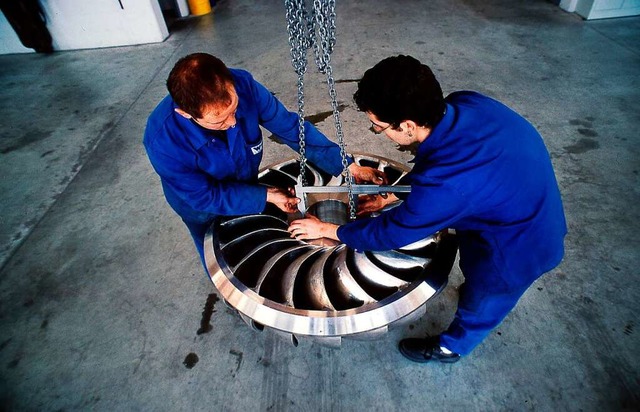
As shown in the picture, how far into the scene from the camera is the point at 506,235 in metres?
1.44

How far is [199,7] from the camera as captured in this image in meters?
7.88

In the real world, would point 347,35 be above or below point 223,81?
below

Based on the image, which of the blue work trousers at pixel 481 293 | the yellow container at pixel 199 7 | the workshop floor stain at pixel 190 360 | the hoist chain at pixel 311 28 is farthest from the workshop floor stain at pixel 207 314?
the yellow container at pixel 199 7

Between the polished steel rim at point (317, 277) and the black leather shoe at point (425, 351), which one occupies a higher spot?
the polished steel rim at point (317, 277)

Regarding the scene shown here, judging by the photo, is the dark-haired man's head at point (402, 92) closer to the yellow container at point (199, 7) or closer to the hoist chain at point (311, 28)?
the hoist chain at point (311, 28)

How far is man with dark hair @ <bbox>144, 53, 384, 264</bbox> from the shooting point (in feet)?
4.92

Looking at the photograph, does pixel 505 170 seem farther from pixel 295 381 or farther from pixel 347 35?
pixel 347 35

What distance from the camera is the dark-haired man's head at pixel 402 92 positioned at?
120cm

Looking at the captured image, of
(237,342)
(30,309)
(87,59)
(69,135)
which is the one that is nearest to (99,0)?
(87,59)

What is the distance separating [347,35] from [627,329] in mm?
5902

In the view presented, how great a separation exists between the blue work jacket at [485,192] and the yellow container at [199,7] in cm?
824

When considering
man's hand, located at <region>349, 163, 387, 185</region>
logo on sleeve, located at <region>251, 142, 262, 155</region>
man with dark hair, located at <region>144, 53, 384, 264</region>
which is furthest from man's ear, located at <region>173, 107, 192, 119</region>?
man's hand, located at <region>349, 163, 387, 185</region>

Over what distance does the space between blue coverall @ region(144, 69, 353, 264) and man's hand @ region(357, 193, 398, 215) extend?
0.96 ft

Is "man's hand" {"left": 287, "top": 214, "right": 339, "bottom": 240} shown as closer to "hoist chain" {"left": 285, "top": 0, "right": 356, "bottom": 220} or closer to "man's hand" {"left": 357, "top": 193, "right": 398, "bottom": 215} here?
"man's hand" {"left": 357, "top": 193, "right": 398, "bottom": 215}
